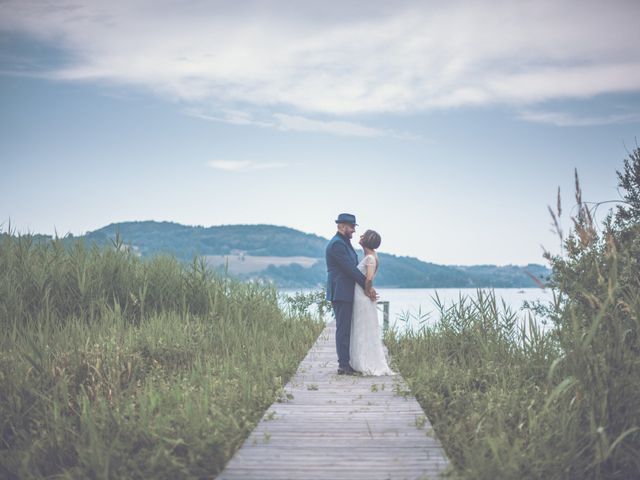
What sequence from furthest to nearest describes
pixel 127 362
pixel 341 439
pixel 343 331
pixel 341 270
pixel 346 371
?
pixel 341 270, pixel 343 331, pixel 346 371, pixel 127 362, pixel 341 439

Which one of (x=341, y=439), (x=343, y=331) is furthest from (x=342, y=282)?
(x=341, y=439)

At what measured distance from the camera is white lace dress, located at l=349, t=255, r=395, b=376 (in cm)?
787

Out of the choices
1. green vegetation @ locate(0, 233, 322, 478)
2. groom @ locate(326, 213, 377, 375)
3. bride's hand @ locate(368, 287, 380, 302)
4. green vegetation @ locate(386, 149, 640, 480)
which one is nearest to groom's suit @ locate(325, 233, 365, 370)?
groom @ locate(326, 213, 377, 375)

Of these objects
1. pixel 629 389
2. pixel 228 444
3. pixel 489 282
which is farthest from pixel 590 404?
pixel 489 282

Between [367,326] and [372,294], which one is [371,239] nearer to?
[372,294]

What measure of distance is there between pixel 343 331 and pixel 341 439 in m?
3.33

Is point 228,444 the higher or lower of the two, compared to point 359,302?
lower

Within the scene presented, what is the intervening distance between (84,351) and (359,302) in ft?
11.4

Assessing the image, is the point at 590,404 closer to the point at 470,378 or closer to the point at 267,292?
the point at 470,378

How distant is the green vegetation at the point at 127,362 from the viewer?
4.54m

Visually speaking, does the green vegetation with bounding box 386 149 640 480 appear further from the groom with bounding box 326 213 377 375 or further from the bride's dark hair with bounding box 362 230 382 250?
the bride's dark hair with bounding box 362 230 382 250

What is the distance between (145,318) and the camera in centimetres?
1041

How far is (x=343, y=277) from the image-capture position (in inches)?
323

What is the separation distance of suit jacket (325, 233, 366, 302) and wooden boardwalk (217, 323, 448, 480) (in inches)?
62.3
